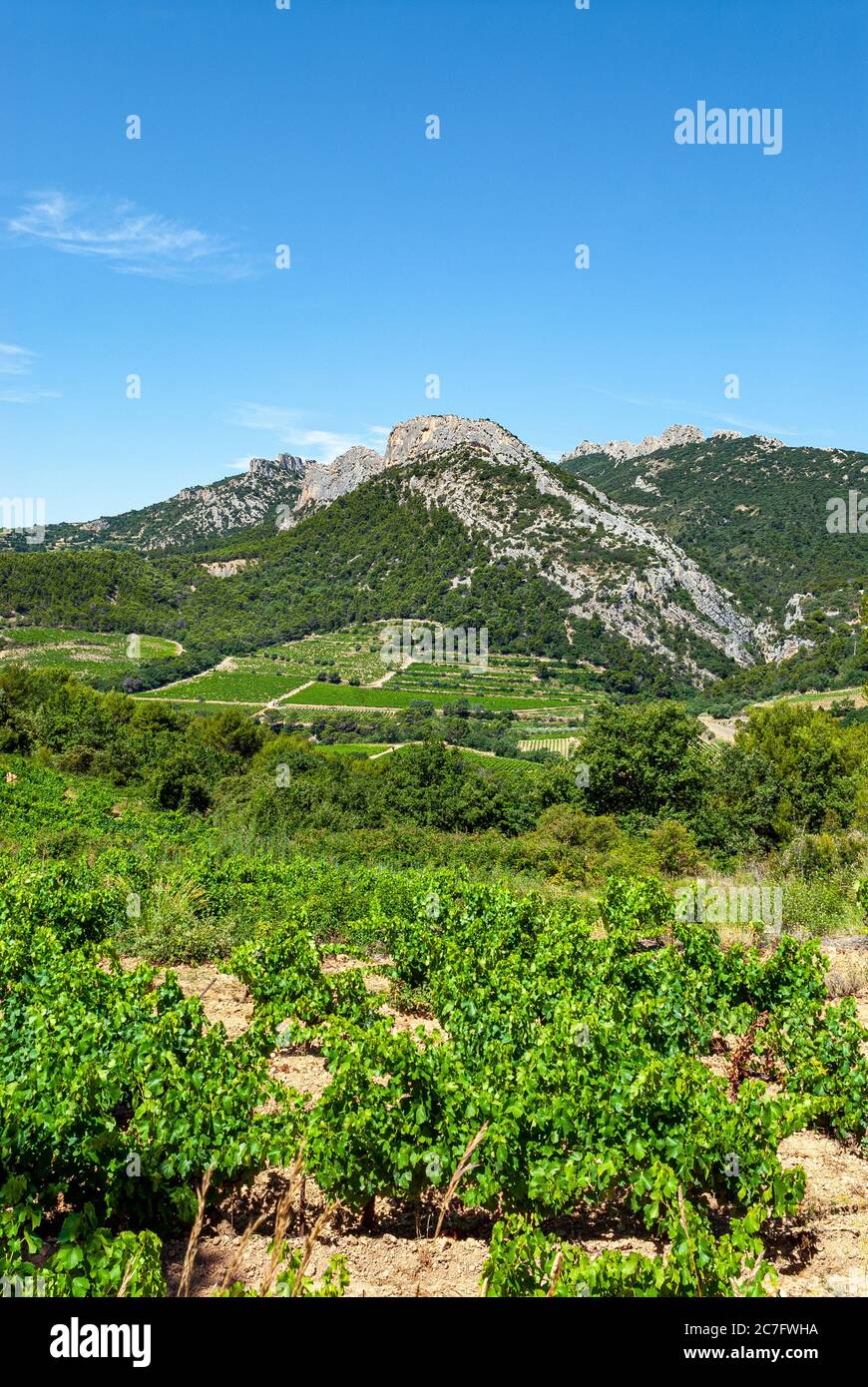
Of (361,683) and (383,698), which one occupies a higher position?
(361,683)

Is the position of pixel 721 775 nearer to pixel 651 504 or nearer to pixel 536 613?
pixel 536 613

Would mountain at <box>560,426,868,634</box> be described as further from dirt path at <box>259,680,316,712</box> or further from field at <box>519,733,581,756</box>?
dirt path at <box>259,680,316,712</box>

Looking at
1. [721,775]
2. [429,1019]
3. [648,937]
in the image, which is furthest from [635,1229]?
[721,775]

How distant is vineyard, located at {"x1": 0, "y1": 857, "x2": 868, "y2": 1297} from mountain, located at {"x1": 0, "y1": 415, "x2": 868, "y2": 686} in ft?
349

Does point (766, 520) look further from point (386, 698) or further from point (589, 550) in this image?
point (386, 698)

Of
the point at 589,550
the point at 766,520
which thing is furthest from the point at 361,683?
the point at 766,520

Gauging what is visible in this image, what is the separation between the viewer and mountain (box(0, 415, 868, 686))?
11700 centimetres

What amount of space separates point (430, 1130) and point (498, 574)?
119701mm

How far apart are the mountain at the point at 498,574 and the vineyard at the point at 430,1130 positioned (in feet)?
349

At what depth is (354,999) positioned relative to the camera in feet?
29.6

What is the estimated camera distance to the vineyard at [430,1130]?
4.83m

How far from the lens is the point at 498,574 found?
12338 cm

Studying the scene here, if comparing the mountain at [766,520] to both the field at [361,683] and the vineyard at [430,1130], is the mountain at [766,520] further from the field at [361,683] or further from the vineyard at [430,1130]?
Answer: the vineyard at [430,1130]

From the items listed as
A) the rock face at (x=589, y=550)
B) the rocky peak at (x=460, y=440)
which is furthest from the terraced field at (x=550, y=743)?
the rocky peak at (x=460, y=440)
